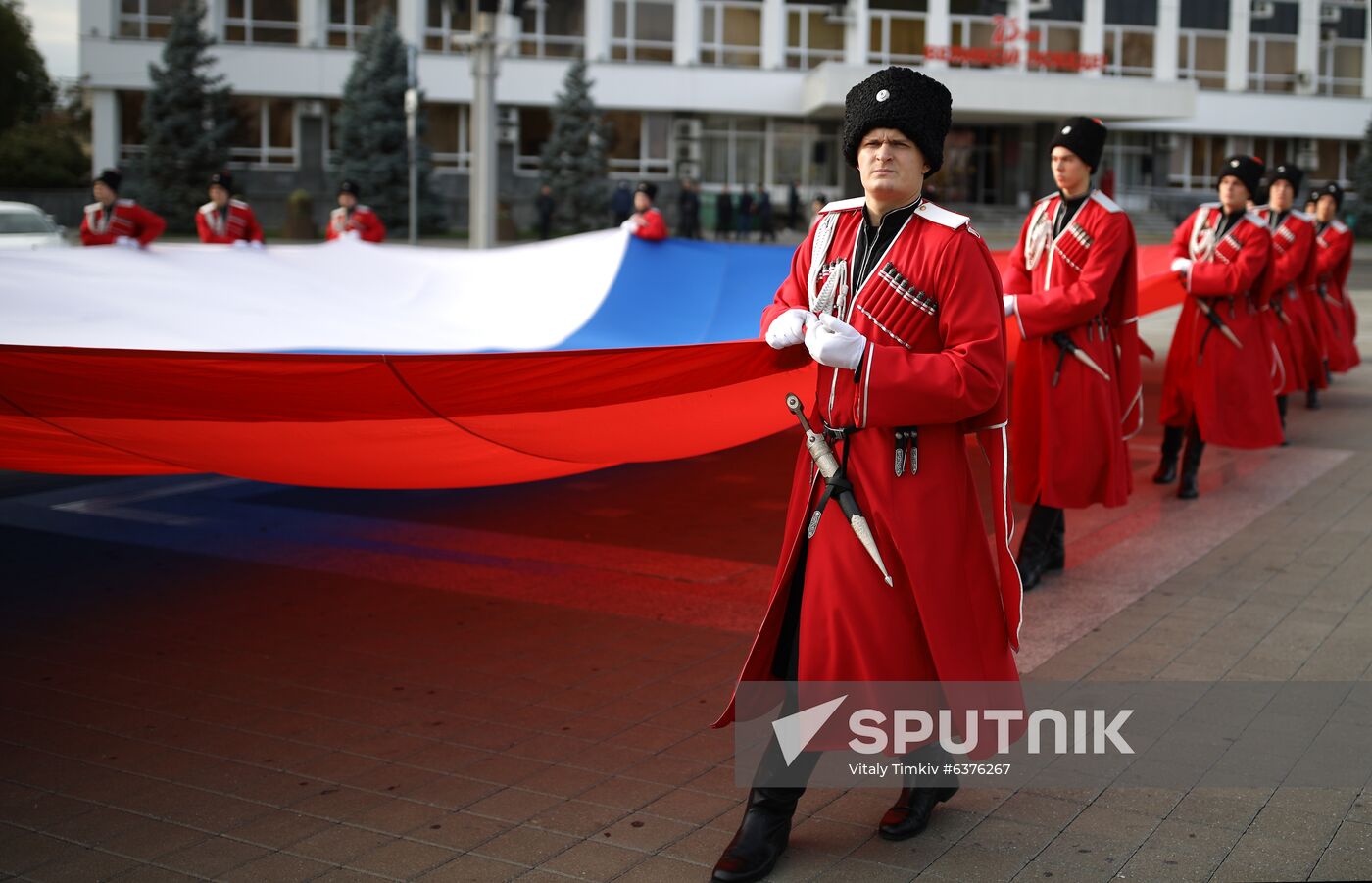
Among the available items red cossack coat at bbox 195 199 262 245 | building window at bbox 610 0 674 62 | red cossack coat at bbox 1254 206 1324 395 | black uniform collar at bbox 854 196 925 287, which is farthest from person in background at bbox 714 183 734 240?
black uniform collar at bbox 854 196 925 287

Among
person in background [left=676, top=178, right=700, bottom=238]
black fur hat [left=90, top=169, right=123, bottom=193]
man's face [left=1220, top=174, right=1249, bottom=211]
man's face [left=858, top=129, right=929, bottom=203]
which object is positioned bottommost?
man's face [left=858, top=129, right=929, bottom=203]

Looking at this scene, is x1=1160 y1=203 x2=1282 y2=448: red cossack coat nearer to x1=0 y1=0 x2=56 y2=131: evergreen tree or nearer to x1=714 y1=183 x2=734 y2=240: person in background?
x1=714 y1=183 x2=734 y2=240: person in background

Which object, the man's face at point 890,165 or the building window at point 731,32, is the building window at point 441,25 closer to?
the building window at point 731,32

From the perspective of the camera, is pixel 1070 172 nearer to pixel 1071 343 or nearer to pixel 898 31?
pixel 1071 343

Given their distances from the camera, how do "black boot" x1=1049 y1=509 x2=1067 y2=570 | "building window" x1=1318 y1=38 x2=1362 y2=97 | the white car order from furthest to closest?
1. "building window" x1=1318 y1=38 x2=1362 y2=97
2. the white car
3. "black boot" x1=1049 y1=509 x2=1067 y2=570

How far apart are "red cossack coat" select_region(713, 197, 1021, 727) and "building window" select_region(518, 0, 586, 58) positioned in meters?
44.3

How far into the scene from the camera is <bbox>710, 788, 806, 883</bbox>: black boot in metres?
3.59

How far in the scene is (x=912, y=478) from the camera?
3.68 m

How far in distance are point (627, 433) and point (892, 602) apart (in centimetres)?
176

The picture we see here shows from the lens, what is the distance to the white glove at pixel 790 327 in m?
3.66

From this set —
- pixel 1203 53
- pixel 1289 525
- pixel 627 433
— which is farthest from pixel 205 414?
pixel 1203 53

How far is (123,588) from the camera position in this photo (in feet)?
21.9

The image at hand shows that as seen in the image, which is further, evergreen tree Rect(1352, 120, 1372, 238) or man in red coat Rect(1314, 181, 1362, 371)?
evergreen tree Rect(1352, 120, 1372, 238)

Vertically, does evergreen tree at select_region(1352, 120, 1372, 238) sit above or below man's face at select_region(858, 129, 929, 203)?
above
